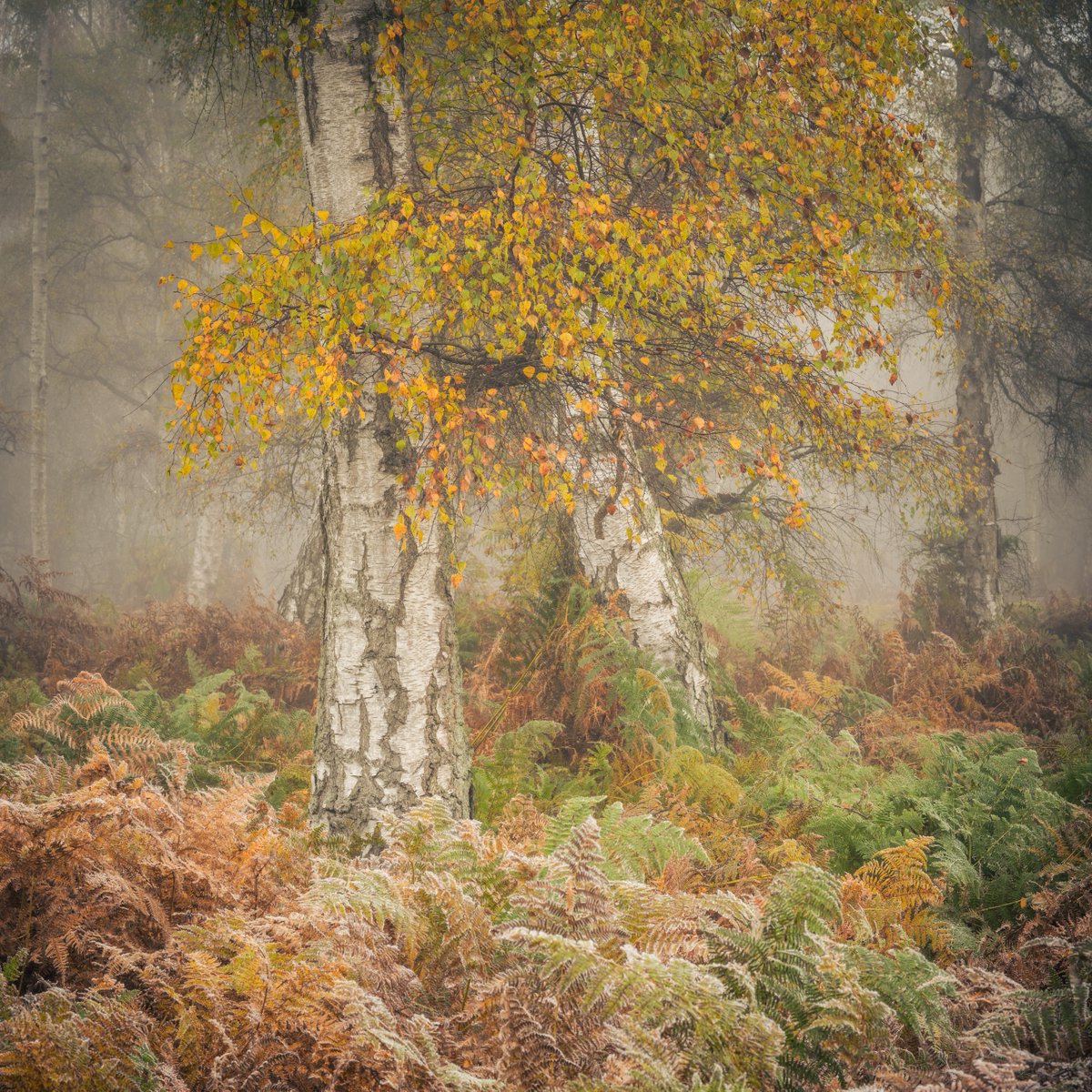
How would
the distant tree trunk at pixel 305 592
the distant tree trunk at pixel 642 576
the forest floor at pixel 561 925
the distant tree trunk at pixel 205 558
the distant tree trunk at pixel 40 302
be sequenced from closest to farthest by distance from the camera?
1. the forest floor at pixel 561 925
2. the distant tree trunk at pixel 642 576
3. the distant tree trunk at pixel 305 592
4. the distant tree trunk at pixel 40 302
5. the distant tree trunk at pixel 205 558

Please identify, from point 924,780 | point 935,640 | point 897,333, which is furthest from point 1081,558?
point 924,780

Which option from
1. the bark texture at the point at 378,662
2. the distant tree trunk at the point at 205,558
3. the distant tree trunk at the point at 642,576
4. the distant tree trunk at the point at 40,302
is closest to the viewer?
the bark texture at the point at 378,662

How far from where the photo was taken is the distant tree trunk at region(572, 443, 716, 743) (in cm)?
611

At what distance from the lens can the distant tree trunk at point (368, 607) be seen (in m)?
4.05

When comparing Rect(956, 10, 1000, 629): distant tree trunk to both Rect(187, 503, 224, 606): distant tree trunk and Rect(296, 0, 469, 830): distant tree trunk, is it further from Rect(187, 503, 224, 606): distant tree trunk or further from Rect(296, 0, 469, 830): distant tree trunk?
Rect(187, 503, 224, 606): distant tree trunk

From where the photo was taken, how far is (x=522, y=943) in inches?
83.9

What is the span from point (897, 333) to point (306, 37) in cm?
1051

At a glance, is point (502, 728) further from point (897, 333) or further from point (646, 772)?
point (897, 333)

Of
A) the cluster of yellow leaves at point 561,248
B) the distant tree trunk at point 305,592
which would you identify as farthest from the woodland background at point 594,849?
the cluster of yellow leaves at point 561,248

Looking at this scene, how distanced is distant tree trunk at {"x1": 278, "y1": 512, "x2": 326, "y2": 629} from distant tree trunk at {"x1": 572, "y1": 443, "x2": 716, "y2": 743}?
17.4ft

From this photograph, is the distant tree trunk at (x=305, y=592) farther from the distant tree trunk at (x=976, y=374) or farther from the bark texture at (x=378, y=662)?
the distant tree trunk at (x=976, y=374)

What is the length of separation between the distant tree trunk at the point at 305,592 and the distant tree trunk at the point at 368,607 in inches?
260

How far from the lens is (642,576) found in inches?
247

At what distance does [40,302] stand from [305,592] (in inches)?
383
